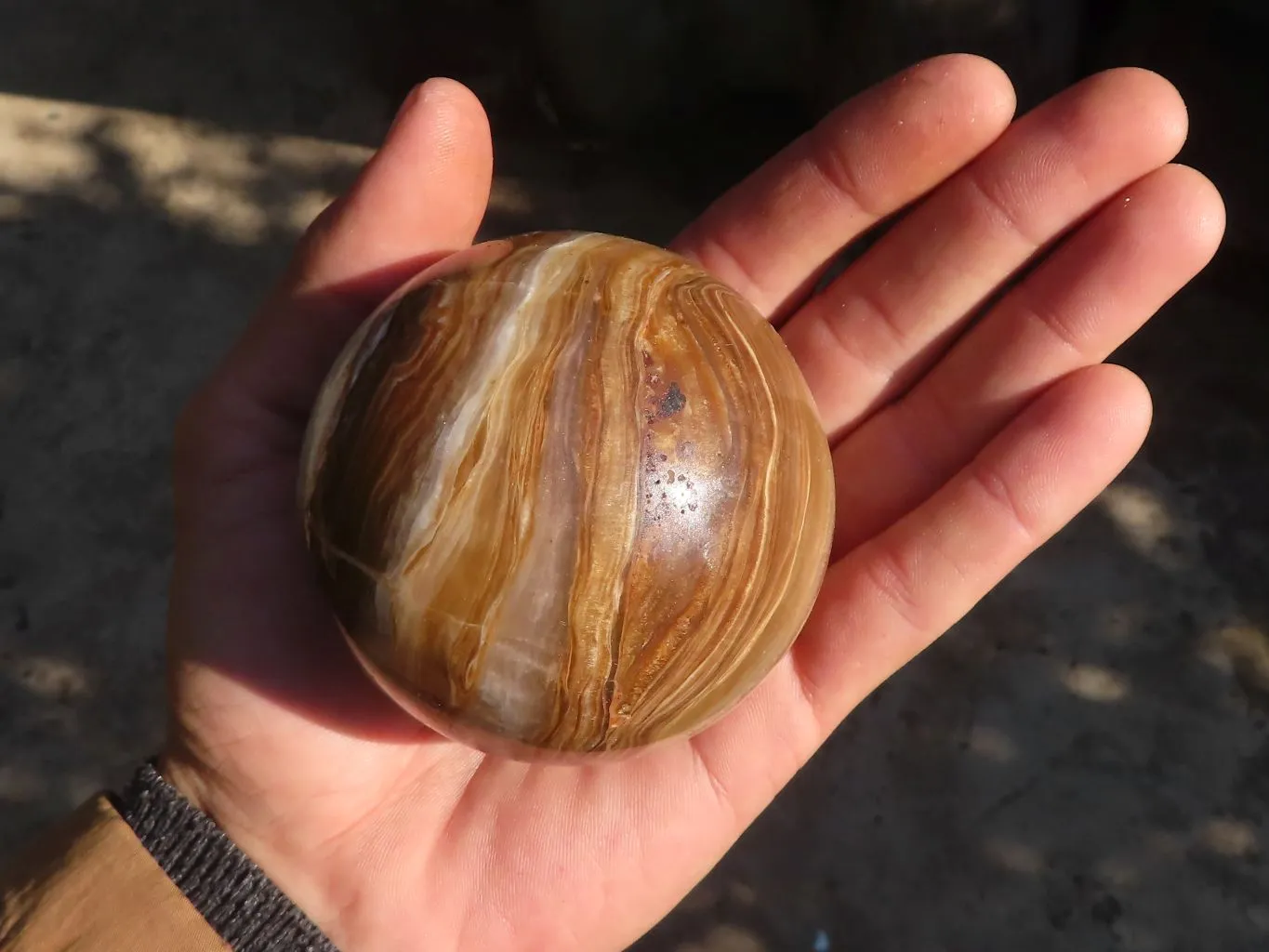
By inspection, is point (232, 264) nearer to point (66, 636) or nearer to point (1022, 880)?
point (66, 636)

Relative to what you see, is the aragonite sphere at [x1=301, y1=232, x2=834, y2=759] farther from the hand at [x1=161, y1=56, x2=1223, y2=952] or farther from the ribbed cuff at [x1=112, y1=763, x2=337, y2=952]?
the ribbed cuff at [x1=112, y1=763, x2=337, y2=952]

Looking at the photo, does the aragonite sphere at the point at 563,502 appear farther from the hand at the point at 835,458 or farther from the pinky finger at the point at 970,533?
the pinky finger at the point at 970,533

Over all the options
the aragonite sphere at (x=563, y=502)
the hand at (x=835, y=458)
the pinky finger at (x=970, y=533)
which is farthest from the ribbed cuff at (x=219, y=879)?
the pinky finger at (x=970, y=533)

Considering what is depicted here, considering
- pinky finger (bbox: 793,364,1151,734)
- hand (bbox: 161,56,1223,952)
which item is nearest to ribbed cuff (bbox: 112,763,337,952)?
hand (bbox: 161,56,1223,952)

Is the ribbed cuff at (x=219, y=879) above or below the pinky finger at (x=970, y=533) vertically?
above

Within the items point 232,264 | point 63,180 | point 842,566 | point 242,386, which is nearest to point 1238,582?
point 842,566

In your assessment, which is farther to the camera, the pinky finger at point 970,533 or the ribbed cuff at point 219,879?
the pinky finger at point 970,533
